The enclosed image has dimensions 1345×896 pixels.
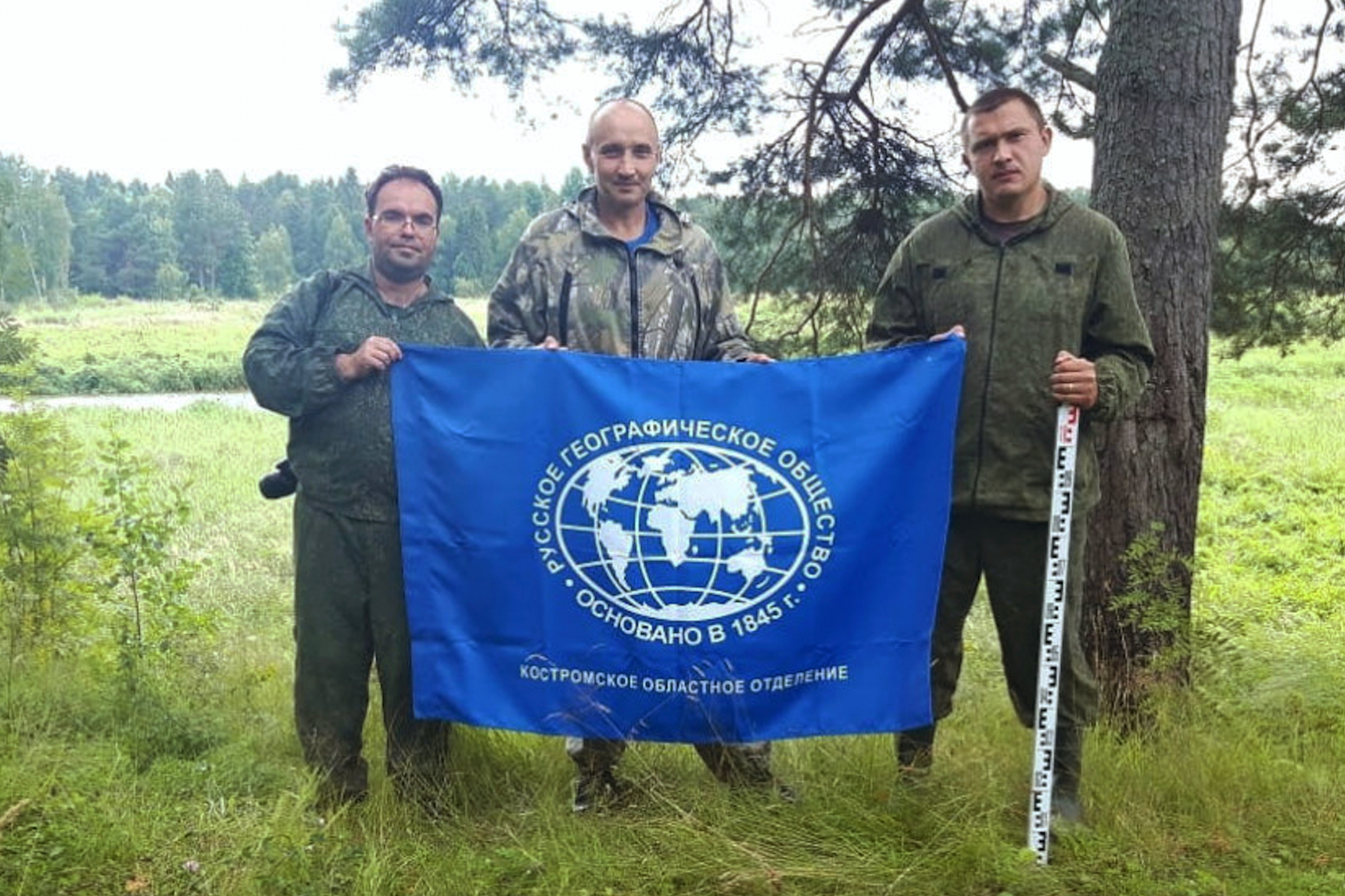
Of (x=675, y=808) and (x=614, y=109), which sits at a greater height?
(x=614, y=109)

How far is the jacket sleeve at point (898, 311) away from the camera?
11.0 feet

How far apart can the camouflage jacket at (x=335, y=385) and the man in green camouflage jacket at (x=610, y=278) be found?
31cm

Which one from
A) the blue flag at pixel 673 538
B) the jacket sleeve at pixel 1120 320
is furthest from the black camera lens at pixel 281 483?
the jacket sleeve at pixel 1120 320

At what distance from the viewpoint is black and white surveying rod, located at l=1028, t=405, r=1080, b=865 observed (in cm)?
298

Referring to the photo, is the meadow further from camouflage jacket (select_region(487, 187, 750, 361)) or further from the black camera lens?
camouflage jacket (select_region(487, 187, 750, 361))

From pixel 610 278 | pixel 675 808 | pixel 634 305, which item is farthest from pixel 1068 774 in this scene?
pixel 610 278

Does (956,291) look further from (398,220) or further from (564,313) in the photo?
(398,220)

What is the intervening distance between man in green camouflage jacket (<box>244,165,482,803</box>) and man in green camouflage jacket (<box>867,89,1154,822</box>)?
1.54 meters

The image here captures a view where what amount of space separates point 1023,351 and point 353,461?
203 cm

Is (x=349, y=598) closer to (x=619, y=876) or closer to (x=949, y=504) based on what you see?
(x=619, y=876)

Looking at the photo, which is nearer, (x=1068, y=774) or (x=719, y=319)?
(x=1068, y=774)

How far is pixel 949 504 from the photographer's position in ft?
10.6

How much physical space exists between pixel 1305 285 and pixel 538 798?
6231 mm

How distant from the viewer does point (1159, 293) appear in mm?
4102
